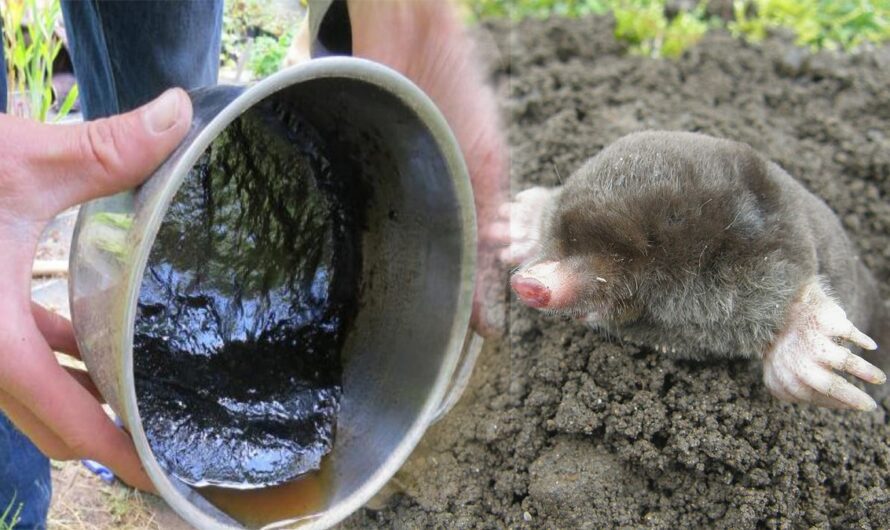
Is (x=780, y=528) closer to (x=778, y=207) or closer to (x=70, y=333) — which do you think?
(x=778, y=207)

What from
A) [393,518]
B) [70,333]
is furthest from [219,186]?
[393,518]

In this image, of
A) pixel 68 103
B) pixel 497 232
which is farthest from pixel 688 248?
pixel 68 103

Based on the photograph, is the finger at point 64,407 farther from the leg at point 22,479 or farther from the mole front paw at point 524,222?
the mole front paw at point 524,222

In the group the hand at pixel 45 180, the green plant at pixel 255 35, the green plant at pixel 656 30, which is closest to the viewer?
the hand at pixel 45 180

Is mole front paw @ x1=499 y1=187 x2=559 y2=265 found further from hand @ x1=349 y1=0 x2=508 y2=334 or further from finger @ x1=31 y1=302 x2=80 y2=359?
finger @ x1=31 y1=302 x2=80 y2=359

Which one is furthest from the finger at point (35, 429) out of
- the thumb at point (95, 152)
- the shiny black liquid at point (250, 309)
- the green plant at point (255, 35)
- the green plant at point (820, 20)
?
the green plant at point (820, 20)

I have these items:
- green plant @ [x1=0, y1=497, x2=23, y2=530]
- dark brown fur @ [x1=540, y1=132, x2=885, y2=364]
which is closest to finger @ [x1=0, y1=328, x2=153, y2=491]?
green plant @ [x1=0, y1=497, x2=23, y2=530]

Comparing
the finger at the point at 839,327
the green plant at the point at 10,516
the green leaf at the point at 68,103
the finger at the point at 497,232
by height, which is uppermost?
the green leaf at the point at 68,103
